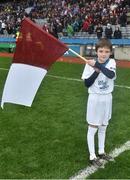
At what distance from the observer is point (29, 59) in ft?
20.8

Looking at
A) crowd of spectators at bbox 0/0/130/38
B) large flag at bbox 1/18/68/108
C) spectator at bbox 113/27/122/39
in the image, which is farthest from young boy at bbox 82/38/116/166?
crowd of spectators at bbox 0/0/130/38

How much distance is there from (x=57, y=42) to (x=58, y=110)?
4061 mm

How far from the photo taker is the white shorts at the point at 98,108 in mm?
6230

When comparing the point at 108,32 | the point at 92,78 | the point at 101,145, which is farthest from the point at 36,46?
the point at 108,32

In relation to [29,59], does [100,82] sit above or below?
below

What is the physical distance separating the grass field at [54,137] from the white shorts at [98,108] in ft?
2.31

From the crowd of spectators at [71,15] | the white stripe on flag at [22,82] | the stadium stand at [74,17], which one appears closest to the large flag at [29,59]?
the white stripe on flag at [22,82]

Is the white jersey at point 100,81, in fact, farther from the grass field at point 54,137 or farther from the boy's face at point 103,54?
the grass field at point 54,137

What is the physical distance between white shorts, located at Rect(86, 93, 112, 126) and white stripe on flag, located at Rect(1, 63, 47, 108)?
Result: 2.76 ft

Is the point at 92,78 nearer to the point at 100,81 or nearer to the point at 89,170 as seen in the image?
the point at 100,81

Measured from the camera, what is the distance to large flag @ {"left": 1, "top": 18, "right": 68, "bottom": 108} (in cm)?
624

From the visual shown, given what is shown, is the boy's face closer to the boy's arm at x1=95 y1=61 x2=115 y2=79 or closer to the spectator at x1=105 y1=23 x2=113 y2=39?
the boy's arm at x1=95 y1=61 x2=115 y2=79

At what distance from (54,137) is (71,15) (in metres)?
25.6

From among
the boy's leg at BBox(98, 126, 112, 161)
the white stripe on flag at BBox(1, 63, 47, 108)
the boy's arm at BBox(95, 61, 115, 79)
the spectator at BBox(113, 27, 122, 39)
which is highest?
the boy's arm at BBox(95, 61, 115, 79)
